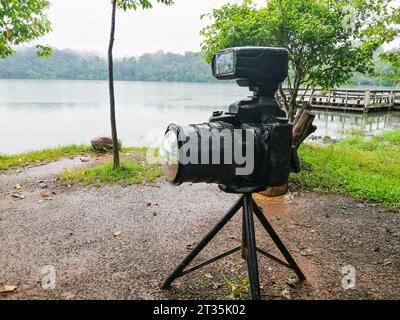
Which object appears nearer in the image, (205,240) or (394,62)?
(205,240)

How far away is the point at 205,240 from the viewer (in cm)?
267

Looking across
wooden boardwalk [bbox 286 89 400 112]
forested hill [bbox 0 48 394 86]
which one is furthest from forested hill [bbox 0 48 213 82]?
wooden boardwalk [bbox 286 89 400 112]

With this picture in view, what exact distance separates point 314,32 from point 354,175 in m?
3.07

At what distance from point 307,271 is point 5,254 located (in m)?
3.42

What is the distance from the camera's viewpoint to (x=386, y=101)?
88.6 ft

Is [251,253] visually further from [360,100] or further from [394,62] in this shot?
[360,100]

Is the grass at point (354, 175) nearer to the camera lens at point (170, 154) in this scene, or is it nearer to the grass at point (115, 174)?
the grass at point (115, 174)

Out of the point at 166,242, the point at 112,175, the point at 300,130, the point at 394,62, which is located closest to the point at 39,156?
the point at 112,175

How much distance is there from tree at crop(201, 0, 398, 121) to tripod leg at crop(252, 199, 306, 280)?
5.16 m

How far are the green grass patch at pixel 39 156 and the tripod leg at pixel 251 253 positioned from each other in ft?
23.9

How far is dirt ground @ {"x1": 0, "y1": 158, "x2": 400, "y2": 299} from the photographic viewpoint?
318 cm

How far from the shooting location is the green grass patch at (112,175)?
661 cm

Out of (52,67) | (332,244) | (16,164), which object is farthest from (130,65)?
(332,244)

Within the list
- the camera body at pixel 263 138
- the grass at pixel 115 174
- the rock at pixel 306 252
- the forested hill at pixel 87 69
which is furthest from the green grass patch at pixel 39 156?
the forested hill at pixel 87 69
